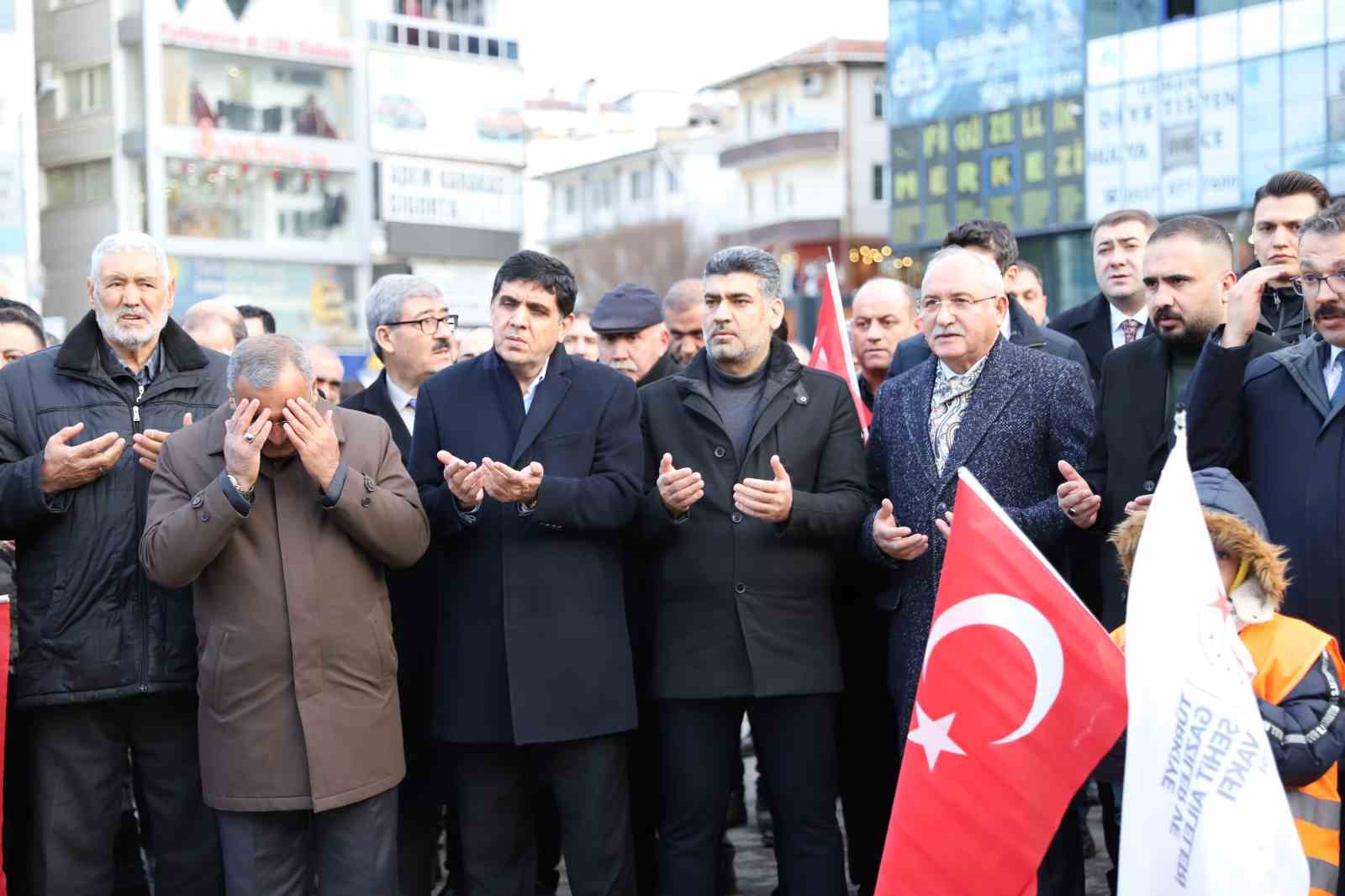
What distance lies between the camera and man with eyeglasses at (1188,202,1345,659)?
502cm

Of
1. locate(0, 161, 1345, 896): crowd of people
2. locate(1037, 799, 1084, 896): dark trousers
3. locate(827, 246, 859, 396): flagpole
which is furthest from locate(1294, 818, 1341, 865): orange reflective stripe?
locate(827, 246, 859, 396): flagpole

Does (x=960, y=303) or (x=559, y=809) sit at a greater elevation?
(x=960, y=303)

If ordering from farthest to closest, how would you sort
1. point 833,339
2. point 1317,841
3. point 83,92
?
point 83,92
point 833,339
point 1317,841

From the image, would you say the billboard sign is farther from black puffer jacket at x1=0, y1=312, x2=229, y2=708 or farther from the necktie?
the necktie

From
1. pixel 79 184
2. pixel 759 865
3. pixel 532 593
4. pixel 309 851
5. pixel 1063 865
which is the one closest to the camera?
pixel 309 851

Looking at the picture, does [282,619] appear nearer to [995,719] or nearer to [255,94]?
[995,719]

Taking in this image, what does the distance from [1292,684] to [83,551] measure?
12.4 ft

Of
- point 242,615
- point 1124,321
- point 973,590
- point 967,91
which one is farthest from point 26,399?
point 967,91

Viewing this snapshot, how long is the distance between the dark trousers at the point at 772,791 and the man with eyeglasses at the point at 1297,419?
5.28ft

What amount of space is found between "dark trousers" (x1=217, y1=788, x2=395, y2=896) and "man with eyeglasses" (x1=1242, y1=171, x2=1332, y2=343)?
355 cm

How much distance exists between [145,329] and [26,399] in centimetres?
46

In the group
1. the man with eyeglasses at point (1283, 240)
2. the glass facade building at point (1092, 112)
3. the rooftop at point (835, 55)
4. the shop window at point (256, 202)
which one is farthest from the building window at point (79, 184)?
the man with eyeglasses at point (1283, 240)

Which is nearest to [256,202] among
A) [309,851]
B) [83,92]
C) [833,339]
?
[83,92]

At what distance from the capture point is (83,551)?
5746mm
